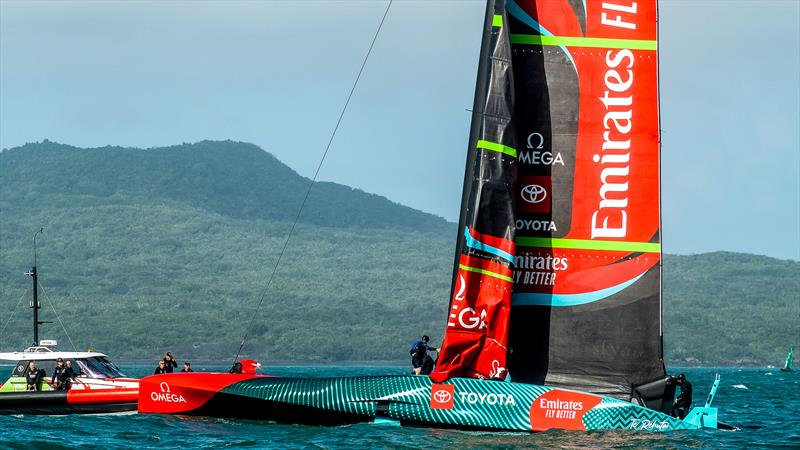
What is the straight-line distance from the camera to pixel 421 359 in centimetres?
2888

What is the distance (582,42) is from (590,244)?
374 centimetres

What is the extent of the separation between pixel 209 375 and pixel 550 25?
9335 millimetres

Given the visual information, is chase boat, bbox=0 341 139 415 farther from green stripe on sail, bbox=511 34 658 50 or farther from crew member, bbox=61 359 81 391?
green stripe on sail, bbox=511 34 658 50

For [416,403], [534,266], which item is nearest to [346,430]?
[416,403]

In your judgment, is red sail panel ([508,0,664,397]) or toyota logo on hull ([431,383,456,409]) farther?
red sail panel ([508,0,664,397])

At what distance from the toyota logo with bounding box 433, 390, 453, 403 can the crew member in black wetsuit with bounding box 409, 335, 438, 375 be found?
216cm

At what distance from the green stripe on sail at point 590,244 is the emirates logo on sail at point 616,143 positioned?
0.28 m

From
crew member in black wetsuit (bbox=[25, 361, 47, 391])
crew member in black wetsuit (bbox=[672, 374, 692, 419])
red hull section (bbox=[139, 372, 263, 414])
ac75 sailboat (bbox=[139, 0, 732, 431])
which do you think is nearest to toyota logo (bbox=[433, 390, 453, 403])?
ac75 sailboat (bbox=[139, 0, 732, 431])

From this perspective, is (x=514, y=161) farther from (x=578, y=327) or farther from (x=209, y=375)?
(x=209, y=375)

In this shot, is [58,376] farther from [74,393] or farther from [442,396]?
[442,396]

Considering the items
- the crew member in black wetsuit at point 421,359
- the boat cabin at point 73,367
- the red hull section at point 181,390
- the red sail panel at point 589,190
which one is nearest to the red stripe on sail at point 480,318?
the red sail panel at point 589,190

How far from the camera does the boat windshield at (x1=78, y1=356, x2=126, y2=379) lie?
129ft

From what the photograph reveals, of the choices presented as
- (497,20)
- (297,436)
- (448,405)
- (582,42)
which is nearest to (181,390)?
(297,436)

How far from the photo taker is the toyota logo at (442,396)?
26062 mm
